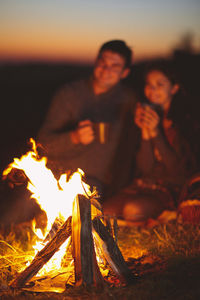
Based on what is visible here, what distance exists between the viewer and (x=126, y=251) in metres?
3.13

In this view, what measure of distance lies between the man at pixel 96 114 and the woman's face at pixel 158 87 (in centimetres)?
42

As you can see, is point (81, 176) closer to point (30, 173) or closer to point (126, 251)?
point (30, 173)

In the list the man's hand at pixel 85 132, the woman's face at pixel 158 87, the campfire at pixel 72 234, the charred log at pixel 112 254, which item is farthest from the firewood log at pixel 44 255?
the woman's face at pixel 158 87

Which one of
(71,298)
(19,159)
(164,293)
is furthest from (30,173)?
(164,293)

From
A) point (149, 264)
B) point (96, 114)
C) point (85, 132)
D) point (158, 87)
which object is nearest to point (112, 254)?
point (149, 264)

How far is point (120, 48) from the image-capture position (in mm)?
4211

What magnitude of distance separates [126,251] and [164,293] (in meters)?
0.90

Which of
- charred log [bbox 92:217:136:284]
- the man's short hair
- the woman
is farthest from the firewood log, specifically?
the man's short hair

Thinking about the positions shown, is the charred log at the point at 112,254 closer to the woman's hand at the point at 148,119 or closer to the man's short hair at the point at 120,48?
the woman's hand at the point at 148,119

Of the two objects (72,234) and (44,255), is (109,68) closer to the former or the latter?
(72,234)

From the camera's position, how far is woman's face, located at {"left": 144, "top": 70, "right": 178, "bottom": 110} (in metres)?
4.07

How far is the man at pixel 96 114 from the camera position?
421cm

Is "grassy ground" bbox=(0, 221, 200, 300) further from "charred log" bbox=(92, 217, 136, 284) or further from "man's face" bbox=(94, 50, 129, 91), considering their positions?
"man's face" bbox=(94, 50, 129, 91)

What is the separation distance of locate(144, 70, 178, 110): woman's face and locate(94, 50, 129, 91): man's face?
1.25 feet
